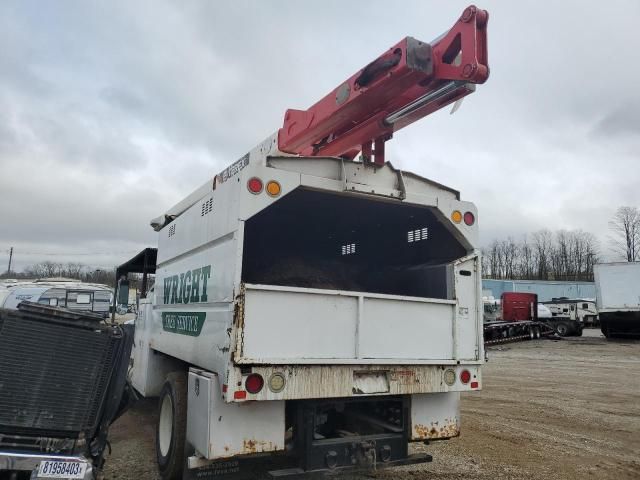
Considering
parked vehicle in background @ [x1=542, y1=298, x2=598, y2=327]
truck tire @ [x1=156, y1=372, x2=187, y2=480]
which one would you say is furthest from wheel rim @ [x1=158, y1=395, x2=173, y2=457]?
parked vehicle in background @ [x1=542, y1=298, x2=598, y2=327]

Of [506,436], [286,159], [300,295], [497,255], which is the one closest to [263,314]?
[300,295]

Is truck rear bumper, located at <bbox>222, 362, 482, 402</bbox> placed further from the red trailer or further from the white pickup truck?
the red trailer

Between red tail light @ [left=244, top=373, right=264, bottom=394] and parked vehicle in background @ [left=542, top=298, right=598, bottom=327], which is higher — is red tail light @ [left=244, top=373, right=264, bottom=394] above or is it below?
below

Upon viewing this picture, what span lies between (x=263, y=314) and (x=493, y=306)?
2933 centimetres

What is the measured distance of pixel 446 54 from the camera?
4480 mm

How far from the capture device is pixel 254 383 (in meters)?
3.71

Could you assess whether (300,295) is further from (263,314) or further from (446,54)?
(446,54)

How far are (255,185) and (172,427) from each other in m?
2.27

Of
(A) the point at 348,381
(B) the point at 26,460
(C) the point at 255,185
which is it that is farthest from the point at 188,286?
(B) the point at 26,460

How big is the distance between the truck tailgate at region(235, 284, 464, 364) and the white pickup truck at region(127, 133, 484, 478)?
0.01 metres

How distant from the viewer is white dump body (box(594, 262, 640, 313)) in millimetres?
23406

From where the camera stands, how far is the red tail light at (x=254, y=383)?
3678 mm

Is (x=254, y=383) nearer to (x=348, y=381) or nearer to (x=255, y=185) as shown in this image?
(x=348, y=381)

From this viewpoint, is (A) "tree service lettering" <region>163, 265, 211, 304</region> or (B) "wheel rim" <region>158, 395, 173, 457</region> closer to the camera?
(A) "tree service lettering" <region>163, 265, 211, 304</region>
